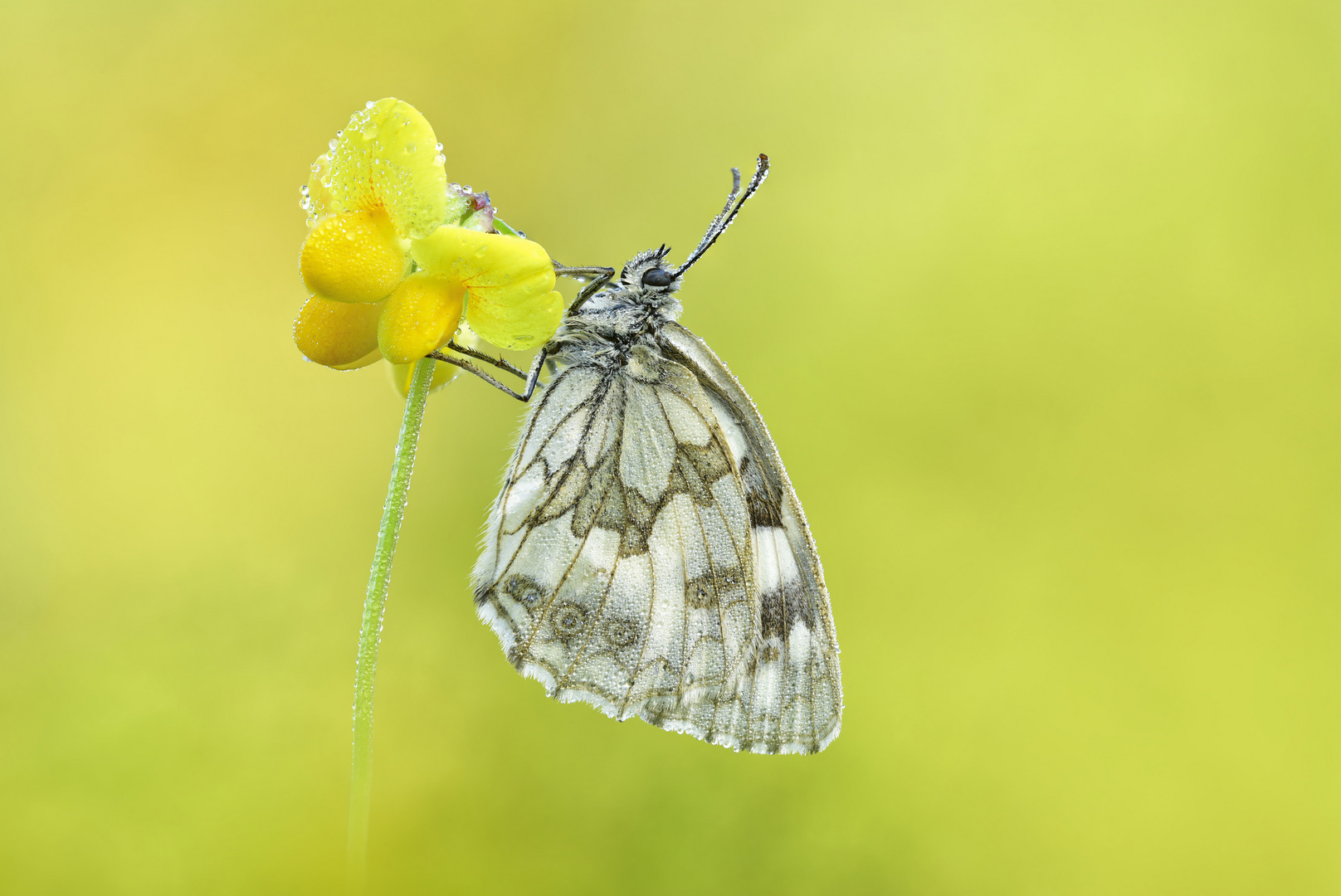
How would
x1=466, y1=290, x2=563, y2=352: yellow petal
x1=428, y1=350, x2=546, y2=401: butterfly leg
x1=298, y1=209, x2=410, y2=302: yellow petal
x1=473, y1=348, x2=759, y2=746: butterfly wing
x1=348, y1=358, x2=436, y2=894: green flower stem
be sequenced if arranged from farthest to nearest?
x1=473, y1=348, x2=759, y2=746: butterfly wing → x1=428, y1=350, x2=546, y2=401: butterfly leg → x1=466, y1=290, x2=563, y2=352: yellow petal → x1=298, y1=209, x2=410, y2=302: yellow petal → x1=348, y1=358, x2=436, y2=894: green flower stem

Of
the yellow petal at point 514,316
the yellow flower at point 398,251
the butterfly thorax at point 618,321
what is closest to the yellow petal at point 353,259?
the yellow flower at point 398,251

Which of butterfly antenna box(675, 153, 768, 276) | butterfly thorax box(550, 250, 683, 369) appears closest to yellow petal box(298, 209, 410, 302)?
butterfly thorax box(550, 250, 683, 369)

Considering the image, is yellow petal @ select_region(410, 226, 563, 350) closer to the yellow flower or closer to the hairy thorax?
the yellow flower

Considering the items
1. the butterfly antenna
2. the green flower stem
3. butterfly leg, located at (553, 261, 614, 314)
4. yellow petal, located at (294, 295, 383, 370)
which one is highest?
the butterfly antenna

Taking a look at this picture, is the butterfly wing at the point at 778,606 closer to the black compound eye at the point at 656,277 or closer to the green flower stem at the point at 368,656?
the black compound eye at the point at 656,277

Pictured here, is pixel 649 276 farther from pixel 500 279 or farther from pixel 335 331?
pixel 335 331

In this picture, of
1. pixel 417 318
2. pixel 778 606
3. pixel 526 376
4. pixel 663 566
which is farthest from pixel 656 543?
pixel 417 318
